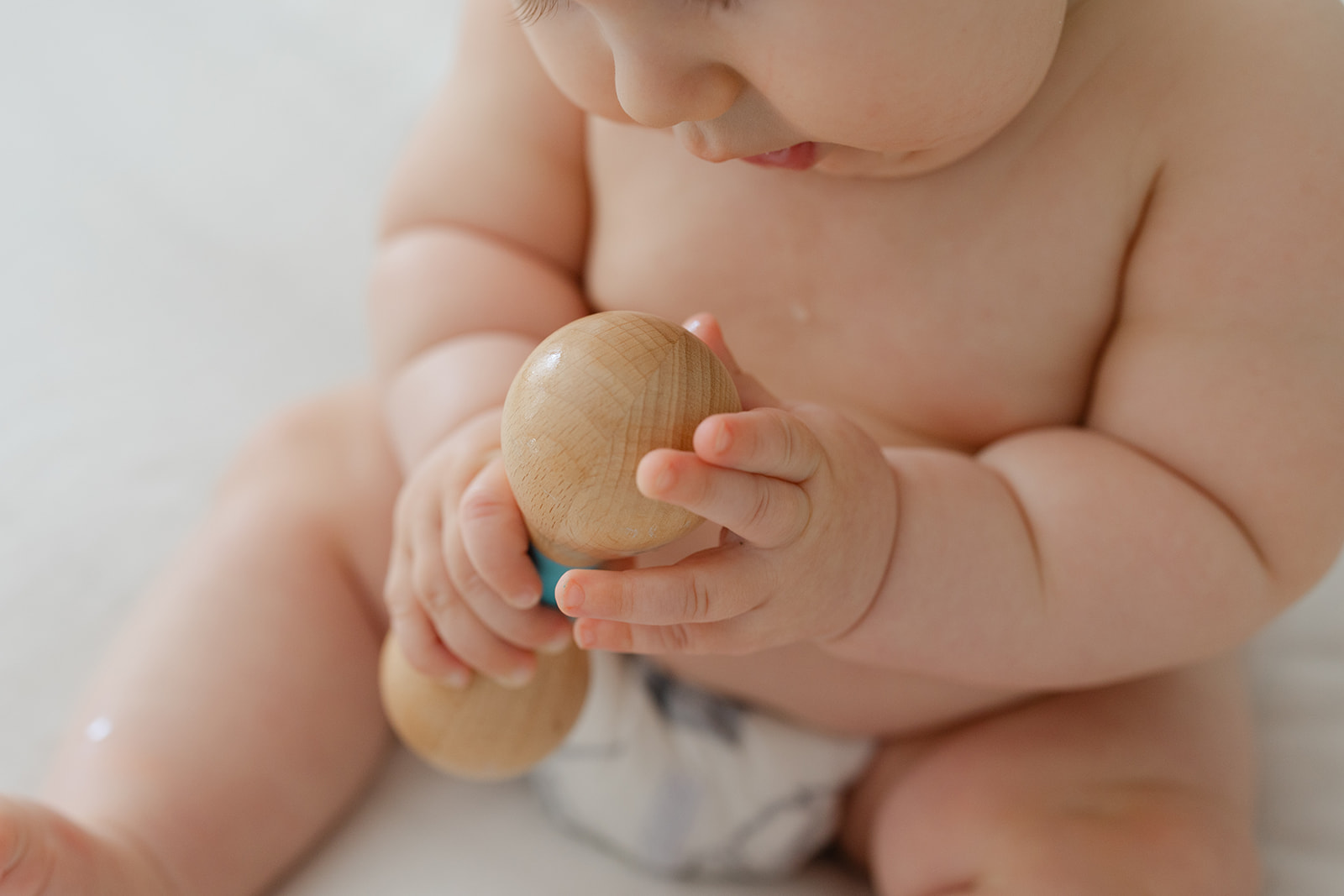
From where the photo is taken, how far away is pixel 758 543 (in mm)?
432

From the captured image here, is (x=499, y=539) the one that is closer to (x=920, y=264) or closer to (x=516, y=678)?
(x=516, y=678)

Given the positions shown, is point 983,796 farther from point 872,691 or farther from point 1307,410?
point 1307,410

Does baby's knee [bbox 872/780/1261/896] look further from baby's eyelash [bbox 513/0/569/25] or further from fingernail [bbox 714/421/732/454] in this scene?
baby's eyelash [bbox 513/0/569/25]

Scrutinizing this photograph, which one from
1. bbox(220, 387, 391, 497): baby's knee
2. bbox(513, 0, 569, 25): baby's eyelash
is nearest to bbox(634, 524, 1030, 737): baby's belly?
bbox(220, 387, 391, 497): baby's knee

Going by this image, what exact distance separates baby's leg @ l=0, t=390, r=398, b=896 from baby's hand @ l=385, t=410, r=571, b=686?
0.12 m

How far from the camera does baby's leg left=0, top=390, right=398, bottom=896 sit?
58 centimetres

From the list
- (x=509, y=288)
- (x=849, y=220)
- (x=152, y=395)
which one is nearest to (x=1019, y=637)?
(x=849, y=220)

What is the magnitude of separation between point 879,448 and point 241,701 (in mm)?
377

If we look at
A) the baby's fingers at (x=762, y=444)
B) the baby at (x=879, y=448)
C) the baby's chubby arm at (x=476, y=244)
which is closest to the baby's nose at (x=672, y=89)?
the baby at (x=879, y=448)

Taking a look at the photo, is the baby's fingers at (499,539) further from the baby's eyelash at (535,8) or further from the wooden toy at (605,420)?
the baby's eyelash at (535,8)

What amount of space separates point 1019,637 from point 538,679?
0.23 metres

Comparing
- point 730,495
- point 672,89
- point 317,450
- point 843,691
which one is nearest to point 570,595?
point 730,495

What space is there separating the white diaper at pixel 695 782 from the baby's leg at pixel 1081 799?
0.04 m

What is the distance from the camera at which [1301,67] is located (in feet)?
1.67
